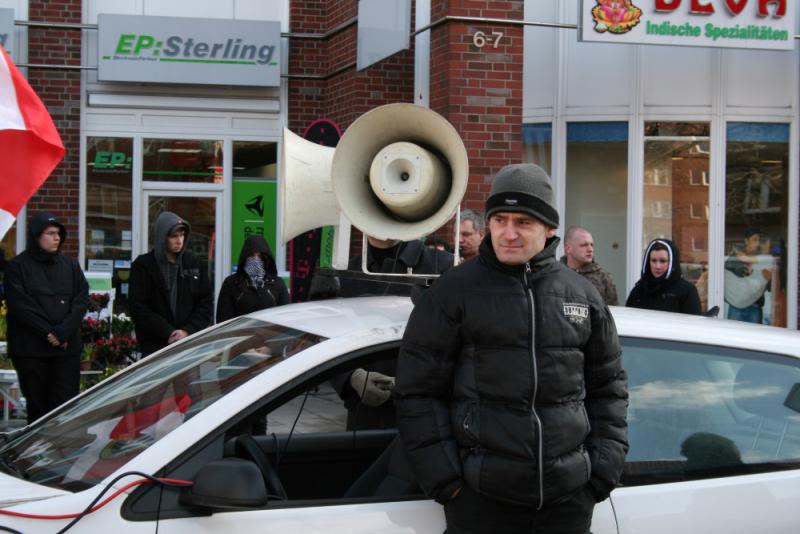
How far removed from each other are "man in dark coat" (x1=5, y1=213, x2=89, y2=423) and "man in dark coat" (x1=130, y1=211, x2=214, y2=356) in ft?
1.58

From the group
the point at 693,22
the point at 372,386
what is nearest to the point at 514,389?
the point at 372,386

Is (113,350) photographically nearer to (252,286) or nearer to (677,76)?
(252,286)

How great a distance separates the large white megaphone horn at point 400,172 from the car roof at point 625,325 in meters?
0.51

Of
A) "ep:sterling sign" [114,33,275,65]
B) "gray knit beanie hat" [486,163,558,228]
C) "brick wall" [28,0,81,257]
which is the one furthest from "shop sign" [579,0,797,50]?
"gray knit beanie hat" [486,163,558,228]

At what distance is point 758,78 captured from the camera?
35.3 feet

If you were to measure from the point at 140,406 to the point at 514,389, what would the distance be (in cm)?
126

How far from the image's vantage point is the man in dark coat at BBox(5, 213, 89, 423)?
720 cm

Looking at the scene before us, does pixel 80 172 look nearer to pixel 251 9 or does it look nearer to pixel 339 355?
pixel 251 9

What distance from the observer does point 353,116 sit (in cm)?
1143

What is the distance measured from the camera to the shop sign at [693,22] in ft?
32.1

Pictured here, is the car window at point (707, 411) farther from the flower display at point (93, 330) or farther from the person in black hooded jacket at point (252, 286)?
the flower display at point (93, 330)

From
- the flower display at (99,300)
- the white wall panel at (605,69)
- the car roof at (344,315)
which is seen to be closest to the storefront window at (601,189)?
the white wall panel at (605,69)

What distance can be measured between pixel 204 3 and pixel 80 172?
2.54 metres

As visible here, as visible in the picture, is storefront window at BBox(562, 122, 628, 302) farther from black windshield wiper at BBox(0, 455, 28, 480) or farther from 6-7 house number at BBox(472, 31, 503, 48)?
black windshield wiper at BBox(0, 455, 28, 480)
